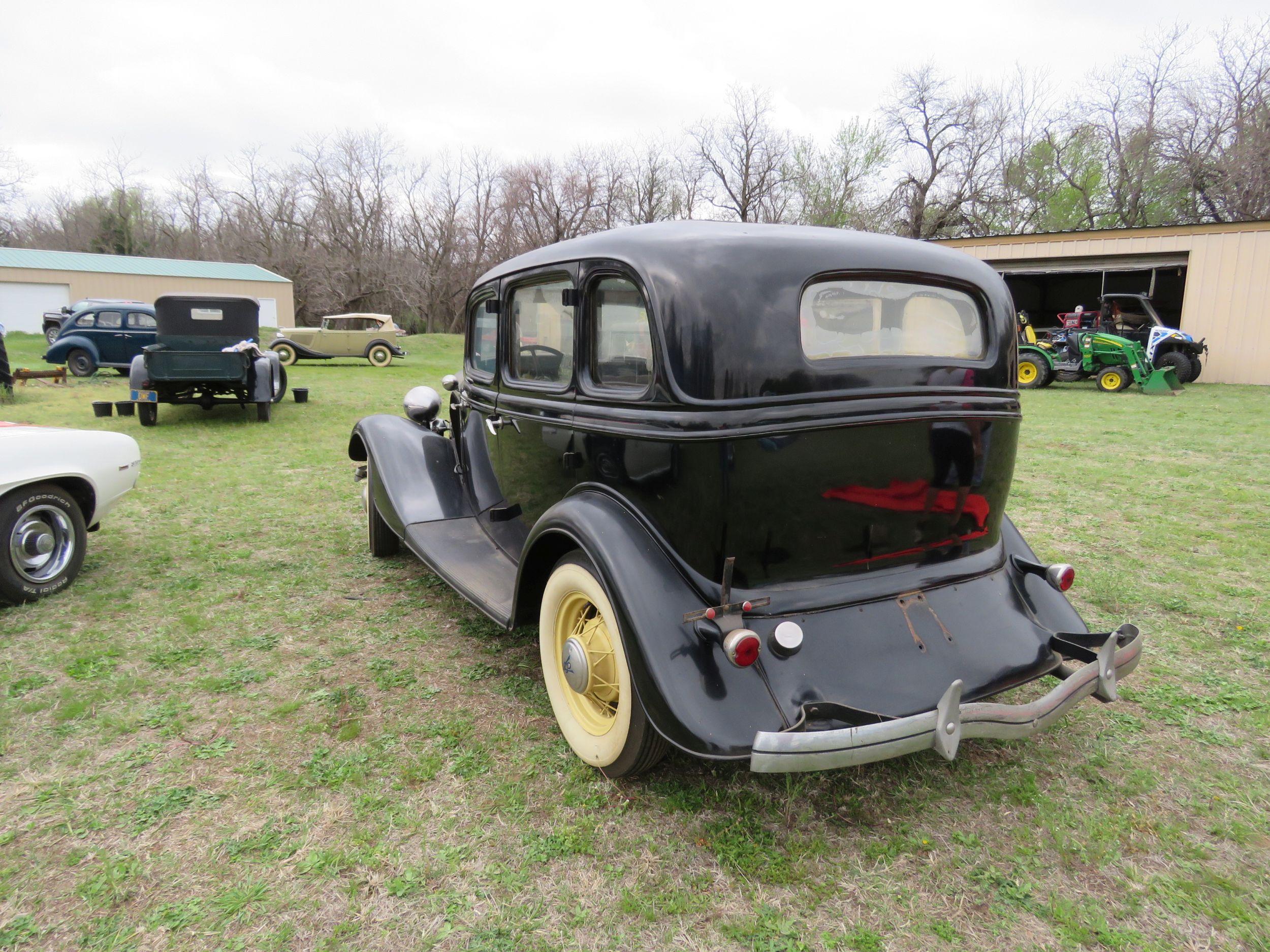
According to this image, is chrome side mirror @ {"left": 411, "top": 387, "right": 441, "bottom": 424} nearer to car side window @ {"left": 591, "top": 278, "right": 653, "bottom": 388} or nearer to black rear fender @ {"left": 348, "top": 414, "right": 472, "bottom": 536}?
black rear fender @ {"left": 348, "top": 414, "right": 472, "bottom": 536}

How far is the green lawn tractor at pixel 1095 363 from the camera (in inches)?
582

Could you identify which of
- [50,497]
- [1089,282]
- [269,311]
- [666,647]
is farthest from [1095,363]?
[269,311]

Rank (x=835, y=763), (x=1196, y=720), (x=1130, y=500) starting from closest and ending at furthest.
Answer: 1. (x=835, y=763)
2. (x=1196, y=720)
3. (x=1130, y=500)

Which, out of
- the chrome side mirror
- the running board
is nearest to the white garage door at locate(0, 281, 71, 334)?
the chrome side mirror

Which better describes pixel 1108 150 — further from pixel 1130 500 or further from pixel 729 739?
pixel 729 739

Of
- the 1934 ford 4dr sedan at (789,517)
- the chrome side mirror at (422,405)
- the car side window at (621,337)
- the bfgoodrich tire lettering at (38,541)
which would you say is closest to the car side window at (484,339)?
the chrome side mirror at (422,405)

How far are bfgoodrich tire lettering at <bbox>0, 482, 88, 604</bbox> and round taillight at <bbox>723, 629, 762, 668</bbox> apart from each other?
12.3 ft

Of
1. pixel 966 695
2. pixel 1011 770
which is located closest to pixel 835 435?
pixel 966 695

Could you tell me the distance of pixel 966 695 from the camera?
7.87 ft

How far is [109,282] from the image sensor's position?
30953 millimetres

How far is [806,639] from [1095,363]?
1622cm

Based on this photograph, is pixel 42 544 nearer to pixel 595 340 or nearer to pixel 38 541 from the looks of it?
pixel 38 541

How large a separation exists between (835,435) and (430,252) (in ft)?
152

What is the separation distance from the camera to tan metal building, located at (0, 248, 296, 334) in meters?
29.5
